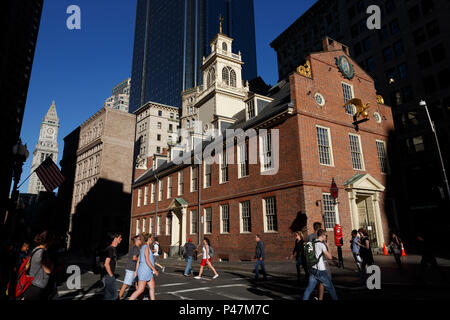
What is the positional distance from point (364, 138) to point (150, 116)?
213 ft

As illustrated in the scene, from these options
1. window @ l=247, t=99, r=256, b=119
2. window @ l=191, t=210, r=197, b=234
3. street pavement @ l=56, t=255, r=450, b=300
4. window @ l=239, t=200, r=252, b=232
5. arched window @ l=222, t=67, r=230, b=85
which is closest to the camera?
street pavement @ l=56, t=255, r=450, b=300

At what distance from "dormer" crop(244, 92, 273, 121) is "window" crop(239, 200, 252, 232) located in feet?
24.7

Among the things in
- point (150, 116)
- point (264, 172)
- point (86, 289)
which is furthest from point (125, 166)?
point (86, 289)

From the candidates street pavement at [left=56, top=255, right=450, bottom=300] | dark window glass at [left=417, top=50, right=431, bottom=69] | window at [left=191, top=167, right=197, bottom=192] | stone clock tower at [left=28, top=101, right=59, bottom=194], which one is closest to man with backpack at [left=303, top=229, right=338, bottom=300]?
street pavement at [left=56, top=255, right=450, bottom=300]

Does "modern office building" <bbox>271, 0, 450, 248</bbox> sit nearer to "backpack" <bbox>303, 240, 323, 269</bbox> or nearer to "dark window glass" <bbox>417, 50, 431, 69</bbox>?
"dark window glass" <bbox>417, 50, 431, 69</bbox>

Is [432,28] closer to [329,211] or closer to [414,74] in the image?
[414,74]

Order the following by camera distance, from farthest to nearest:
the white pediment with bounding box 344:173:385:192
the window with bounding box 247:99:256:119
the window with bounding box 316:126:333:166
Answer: the window with bounding box 247:99:256:119
the window with bounding box 316:126:333:166
the white pediment with bounding box 344:173:385:192

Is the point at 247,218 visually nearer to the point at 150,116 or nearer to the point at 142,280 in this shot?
the point at 142,280

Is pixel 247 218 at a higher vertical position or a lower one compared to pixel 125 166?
lower

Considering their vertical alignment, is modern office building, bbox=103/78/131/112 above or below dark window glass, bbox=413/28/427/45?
above

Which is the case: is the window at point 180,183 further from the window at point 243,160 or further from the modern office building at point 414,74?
the modern office building at point 414,74

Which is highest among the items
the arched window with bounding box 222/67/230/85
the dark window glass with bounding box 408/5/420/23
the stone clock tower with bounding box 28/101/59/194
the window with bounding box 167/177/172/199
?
the stone clock tower with bounding box 28/101/59/194

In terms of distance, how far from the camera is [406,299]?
716 cm

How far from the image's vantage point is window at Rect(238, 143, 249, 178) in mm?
21311
